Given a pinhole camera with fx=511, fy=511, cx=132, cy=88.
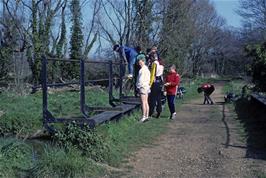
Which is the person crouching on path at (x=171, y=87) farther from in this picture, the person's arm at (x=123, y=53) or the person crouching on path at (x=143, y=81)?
the person crouching on path at (x=143, y=81)

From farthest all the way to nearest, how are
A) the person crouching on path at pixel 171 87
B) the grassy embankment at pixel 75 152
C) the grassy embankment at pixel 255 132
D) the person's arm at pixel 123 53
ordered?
the person's arm at pixel 123 53 → the person crouching on path at pixel 171 87 → the grassy embankment at pixel 255 132 → the grassy embankment at pixel 75 152

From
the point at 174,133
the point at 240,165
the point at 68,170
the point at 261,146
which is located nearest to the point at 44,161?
the point at 68,170

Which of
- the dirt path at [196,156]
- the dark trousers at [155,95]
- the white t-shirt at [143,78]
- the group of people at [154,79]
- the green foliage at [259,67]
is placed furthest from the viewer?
the green foliage at [259,67]

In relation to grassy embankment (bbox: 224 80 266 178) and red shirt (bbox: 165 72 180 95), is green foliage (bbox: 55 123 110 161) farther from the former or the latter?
red shirt (bbox: 165 72 180 95)

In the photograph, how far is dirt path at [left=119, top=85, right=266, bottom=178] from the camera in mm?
7938

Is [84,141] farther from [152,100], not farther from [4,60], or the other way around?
[4,60]

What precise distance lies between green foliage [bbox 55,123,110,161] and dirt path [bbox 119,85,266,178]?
1.79 feet

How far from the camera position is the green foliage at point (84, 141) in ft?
27.8

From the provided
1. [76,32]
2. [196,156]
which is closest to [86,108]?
[196,156]

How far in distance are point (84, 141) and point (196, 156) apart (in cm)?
205

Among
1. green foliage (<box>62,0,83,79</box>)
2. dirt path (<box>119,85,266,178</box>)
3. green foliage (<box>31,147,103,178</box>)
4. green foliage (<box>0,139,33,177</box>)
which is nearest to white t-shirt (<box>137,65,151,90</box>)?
dirt path (<box>119,85,266,178</box>)

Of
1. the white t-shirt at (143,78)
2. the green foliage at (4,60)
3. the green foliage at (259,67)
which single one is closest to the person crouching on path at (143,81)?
the white t-shirt at (143,78)

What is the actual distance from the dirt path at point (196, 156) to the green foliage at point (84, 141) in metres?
0.55

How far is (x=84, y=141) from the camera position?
340 inches
